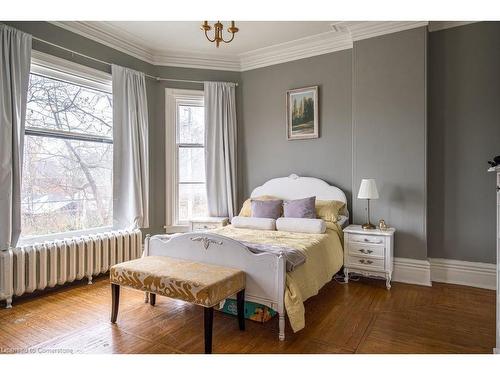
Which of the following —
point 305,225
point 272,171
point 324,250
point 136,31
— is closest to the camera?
point 324,250

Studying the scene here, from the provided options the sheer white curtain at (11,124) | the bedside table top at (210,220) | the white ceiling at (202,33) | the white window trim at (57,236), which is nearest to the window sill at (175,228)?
the bedside table top at (210,220)

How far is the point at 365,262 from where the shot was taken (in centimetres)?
339

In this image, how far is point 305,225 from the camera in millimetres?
3354

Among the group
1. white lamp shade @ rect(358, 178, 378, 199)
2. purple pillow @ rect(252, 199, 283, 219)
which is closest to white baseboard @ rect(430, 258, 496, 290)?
white lamp shade @ rect(358, 178, 378, 199)

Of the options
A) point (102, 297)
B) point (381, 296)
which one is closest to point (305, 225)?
point (381, 296)

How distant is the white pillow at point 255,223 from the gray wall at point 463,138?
1884mm

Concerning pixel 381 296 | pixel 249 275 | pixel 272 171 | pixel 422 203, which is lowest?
pixel 381 296

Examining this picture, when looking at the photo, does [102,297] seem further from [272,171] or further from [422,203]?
[422,203]

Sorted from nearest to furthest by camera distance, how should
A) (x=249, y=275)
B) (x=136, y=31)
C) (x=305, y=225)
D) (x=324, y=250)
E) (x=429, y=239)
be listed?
(x=249, y=275)
(x=324, y=250)
(x=305, y=225)
(x=429, y=239)
(x=136, y=31)

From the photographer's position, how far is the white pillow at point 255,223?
3615 millimetres

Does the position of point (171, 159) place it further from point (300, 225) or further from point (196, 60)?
point (300, 225)

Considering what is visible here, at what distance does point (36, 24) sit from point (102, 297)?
114 inches

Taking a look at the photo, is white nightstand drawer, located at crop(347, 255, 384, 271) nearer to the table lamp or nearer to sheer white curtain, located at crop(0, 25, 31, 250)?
the table lamp

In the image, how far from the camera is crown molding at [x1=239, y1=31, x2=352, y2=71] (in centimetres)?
399
